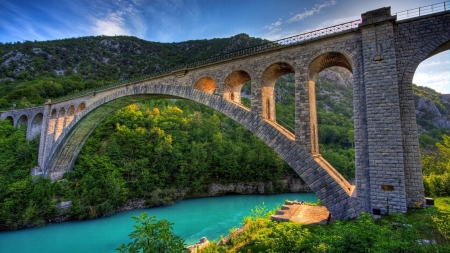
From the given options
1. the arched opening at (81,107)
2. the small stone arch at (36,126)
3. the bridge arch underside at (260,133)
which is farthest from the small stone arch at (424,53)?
the small stone arch at (36,126)

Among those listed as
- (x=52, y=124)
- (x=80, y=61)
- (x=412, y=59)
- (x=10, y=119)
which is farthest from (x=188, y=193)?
(x=80, y=61)

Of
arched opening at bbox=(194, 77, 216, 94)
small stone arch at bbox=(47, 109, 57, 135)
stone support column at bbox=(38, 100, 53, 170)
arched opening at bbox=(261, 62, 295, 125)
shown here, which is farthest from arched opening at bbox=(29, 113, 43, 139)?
arched opening at bbox=(261, 62, 295, 125)

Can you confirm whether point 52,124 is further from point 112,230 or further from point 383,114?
point 383,114

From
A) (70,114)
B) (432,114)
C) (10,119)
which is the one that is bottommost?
(70,114)

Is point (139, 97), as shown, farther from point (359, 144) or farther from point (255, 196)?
point (255, 196)

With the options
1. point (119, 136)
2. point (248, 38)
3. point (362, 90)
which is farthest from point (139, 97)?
point (248, 38)

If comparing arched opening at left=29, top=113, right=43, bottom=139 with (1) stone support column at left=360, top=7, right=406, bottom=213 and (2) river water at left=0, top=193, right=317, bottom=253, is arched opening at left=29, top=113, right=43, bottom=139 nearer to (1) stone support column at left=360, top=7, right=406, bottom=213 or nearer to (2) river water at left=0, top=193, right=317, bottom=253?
(2) river water at left=0, top=193, right=317, bottom=253

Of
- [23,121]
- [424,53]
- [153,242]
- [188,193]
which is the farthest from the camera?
A: [23,121]

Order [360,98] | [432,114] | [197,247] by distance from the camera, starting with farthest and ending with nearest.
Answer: [432,114], [197,247], [360,98]
